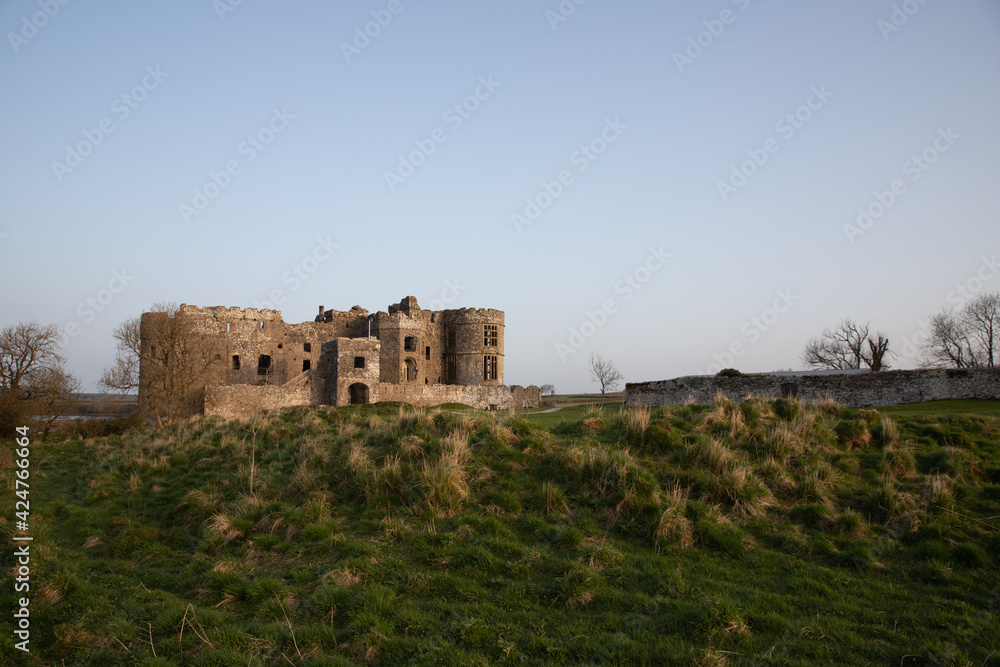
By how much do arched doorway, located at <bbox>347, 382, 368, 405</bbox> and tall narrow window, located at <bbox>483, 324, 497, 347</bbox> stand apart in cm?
1331

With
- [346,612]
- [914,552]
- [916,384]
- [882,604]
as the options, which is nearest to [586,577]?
[346,612]

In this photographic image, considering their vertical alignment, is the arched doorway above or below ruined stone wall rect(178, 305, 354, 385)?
below

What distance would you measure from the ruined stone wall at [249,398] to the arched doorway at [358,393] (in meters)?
3.02

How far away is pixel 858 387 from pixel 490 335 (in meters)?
28.1

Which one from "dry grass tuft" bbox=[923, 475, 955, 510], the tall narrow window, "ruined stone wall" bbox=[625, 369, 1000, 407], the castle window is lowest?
"dry grass tuft" bbox=[923, 475, 955, 510]

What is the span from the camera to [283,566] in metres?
8.42

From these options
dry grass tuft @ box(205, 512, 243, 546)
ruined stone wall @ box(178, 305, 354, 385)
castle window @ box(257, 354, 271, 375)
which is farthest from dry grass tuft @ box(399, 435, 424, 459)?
castle window @ box(257, 354, 271, 375)

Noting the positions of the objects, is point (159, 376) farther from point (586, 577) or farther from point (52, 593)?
point (586, 577)

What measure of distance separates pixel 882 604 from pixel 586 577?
3.55 m

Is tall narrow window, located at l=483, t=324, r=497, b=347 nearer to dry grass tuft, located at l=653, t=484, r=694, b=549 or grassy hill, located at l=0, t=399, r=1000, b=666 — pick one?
grassy hill, located at l=0, t=399, r=1000, b=666

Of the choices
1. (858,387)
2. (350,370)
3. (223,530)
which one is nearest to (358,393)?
(350,370)

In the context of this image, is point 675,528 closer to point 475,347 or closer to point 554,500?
point 554,500

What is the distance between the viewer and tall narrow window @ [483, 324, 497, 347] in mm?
48500

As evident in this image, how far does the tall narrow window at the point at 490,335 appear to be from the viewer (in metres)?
48.5
